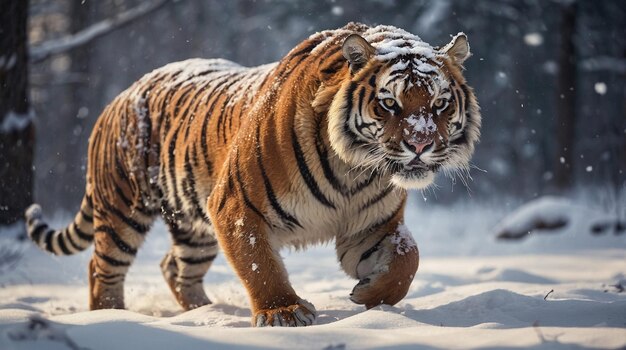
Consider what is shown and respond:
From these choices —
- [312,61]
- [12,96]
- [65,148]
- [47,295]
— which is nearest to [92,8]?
[65,148]

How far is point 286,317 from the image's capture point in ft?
10.3

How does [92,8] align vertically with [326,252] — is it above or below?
above

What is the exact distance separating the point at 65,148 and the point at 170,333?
15021 mm

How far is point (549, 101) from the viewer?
15312 millimetres

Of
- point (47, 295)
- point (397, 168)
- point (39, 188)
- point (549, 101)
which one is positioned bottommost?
point (47, 295)

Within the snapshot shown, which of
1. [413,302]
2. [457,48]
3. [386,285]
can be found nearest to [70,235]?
[413,302]

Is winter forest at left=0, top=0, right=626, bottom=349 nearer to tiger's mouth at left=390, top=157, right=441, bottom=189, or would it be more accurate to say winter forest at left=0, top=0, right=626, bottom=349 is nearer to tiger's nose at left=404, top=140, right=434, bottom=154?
tiger's mouth at left=390, top=157, right=441, bottom=189

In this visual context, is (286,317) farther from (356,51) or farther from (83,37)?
(83,37)

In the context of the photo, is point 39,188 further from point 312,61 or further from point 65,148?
point 312,61

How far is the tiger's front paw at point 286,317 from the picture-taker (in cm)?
314

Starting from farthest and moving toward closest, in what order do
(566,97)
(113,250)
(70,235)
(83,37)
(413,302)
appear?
(566,97) → (83,37) → (70,235) → (113,250) → (413,302)

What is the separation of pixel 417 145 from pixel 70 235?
2.98 meters

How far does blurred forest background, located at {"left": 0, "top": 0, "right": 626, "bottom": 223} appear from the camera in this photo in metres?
11.4

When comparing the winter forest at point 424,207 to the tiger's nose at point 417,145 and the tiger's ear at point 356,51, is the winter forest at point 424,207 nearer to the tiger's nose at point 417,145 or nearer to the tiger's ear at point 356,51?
the tiger's nose at point 417,145
